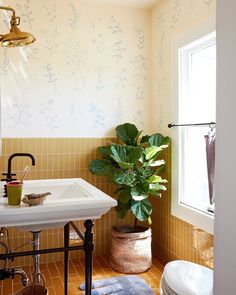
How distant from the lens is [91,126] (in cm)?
293

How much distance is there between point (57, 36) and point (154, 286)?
7.60ft

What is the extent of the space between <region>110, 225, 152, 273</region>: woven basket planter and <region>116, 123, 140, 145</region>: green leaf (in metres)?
0.83

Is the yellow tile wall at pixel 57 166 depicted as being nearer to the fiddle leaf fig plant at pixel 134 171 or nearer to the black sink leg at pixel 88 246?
the fiddle leaf fig plant at pixel 134 171

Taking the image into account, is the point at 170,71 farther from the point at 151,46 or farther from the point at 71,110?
the point at 71,110

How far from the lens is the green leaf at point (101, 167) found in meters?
2.66

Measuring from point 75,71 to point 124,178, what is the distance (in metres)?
1.14

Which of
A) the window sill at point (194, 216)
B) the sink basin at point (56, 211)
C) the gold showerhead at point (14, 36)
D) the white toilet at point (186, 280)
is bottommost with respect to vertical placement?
the white toilet at point (186, 280)

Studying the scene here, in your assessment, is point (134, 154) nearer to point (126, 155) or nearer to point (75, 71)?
point (126, 155)

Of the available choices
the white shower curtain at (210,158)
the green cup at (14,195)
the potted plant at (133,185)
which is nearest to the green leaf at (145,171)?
the potted plant at (133,185)

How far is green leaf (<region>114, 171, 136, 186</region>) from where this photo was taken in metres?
2.44

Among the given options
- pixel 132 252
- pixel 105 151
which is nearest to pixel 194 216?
pixel 132 252

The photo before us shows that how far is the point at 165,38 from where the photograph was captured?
280 cm

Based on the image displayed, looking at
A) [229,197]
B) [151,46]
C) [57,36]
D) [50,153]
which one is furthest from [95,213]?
[151,46]

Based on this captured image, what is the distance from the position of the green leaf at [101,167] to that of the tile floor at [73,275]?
868 mm
